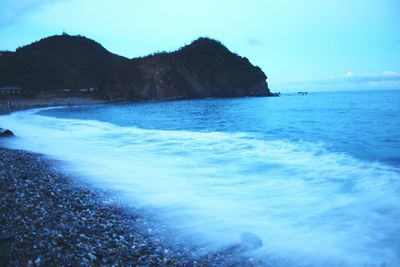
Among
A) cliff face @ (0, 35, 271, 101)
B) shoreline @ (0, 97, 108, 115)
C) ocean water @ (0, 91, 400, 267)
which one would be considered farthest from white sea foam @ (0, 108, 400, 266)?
cliff face @ (0, 35, 271, 101)

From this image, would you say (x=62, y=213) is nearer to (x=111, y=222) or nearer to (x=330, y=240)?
(x=111, y=222)

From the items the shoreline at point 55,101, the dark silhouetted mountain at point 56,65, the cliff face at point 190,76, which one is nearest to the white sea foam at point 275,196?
the shoreline at point 55,101

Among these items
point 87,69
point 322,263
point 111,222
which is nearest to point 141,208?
point 111,222

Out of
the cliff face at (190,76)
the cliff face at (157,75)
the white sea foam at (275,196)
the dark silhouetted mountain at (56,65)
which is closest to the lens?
the white sea foam at (275,196)

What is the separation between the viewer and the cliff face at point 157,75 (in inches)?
3130

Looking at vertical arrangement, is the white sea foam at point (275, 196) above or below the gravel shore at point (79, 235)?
below

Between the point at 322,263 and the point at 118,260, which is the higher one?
the point at 118,260

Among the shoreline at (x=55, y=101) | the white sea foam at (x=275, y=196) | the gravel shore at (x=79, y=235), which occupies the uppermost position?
the shoreline at (x=55, y=101)

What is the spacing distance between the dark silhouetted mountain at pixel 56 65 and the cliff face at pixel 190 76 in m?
8.09

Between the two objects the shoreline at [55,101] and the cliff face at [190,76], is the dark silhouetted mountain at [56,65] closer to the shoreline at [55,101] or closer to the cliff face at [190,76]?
the cliff face at [190,76]

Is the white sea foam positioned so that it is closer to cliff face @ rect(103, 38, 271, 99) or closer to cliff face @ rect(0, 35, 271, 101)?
cliff face @ rect(103, 38, 271, 99)

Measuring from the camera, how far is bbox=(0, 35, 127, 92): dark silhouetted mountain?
86875mm

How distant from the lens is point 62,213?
4.33m

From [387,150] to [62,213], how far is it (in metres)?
10.4
